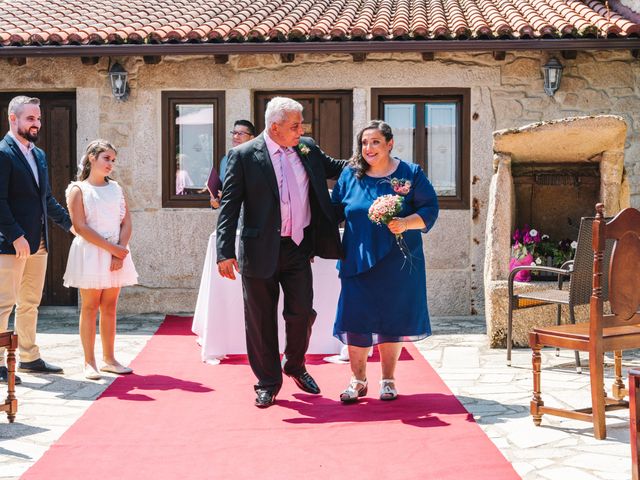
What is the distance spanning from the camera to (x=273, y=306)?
20.3 feet

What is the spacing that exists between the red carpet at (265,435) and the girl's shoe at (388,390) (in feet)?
0.22

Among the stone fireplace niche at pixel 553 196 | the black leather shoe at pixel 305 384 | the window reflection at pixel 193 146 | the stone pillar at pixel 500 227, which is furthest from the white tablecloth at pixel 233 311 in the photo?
the window reflection at pixel 193 146

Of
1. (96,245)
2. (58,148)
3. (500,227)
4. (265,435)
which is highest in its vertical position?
(58,148)

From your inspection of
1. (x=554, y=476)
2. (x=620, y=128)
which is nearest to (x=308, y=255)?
(x=554, y=476)

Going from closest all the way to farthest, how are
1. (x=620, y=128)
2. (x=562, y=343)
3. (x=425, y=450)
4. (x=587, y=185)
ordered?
1. (x=425, y=450)
2. (x=562, y=343)
3. (x=620, y=128)
4. (x=587, y=185)

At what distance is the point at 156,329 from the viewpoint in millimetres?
9719

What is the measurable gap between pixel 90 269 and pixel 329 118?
4.70m

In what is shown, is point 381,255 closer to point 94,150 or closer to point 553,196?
point 94,150

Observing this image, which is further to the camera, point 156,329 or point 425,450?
point 156,329

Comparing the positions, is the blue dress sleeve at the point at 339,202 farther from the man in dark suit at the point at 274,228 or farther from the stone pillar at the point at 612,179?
the stone pillar at the point at 612,179

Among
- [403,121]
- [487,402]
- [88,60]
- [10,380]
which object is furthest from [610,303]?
[88,60]

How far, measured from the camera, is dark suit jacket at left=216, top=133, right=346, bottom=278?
6023 millimetres

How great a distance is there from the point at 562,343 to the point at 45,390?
354cm

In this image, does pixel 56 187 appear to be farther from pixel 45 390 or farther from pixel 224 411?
pixel 224 411
